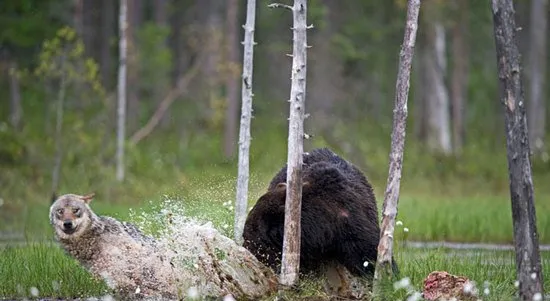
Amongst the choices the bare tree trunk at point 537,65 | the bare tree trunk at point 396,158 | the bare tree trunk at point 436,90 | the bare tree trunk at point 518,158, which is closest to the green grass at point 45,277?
the bare tree trunk at point 396,158

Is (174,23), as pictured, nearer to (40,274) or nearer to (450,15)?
(450,15)

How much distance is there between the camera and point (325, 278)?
11453 millimetres

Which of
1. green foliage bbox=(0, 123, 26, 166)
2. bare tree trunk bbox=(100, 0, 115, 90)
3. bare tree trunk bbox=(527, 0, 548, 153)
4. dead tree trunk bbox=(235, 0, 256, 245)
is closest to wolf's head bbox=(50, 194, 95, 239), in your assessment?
dead tree trunk bbox=(235, 0, 256, 245)

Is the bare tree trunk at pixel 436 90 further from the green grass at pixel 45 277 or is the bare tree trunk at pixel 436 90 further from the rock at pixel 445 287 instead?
the rock at pixel 445 287

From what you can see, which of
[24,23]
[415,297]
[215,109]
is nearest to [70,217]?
[415,297]

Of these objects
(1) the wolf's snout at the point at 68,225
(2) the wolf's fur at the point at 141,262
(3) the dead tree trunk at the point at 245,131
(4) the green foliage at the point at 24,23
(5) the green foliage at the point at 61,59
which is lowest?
(2) the wolf's fur at the point at 141,262

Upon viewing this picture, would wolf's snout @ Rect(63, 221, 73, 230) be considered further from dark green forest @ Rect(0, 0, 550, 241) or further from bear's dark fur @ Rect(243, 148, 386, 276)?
dark green forest @ Rect(0, 0, 550, 241)

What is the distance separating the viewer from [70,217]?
432 inches

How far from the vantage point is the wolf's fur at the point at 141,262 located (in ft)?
36.1

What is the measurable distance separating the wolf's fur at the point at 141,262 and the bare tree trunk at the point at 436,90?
2269 cm

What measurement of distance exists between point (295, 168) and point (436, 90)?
24.2m

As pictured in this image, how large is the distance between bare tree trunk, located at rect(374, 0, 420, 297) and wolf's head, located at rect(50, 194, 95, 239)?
2939mm

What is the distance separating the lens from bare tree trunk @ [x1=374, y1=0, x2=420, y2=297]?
34.2 feet

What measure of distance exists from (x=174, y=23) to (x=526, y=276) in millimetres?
45168
